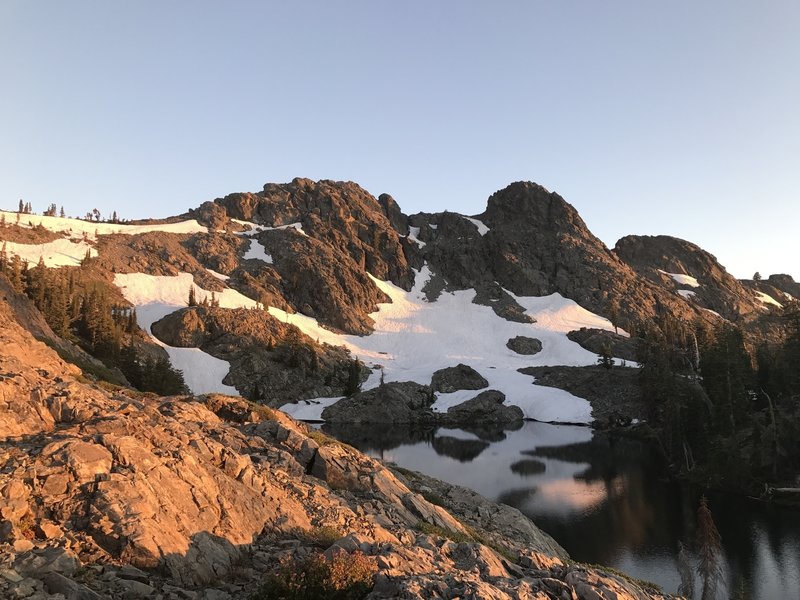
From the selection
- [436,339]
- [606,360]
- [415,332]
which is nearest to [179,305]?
[415,332]

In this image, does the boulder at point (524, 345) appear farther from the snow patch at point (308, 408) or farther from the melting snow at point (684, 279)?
the melting snow at point (684, 279)

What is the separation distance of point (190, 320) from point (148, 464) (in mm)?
100084

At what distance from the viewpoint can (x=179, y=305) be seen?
114 m

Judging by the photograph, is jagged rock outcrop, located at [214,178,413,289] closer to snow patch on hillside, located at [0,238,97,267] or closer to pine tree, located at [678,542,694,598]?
snow patch on hillside, located at [0,238,97,267]

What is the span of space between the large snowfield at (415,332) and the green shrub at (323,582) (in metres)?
88.2

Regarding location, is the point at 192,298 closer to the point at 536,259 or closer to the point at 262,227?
the point at 262,227

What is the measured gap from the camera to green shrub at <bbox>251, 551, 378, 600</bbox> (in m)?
9.78

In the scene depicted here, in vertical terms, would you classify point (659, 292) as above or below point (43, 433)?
above

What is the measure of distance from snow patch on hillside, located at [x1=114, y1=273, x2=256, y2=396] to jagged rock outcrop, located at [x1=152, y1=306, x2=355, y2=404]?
2062mm

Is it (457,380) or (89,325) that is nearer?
(89,325)

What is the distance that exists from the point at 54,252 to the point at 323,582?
126605 millimetres

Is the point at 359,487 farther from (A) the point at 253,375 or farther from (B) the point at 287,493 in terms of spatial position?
(A) the point at 253,375

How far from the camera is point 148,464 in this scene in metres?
13.4

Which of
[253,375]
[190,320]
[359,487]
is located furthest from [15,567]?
[190,320]
